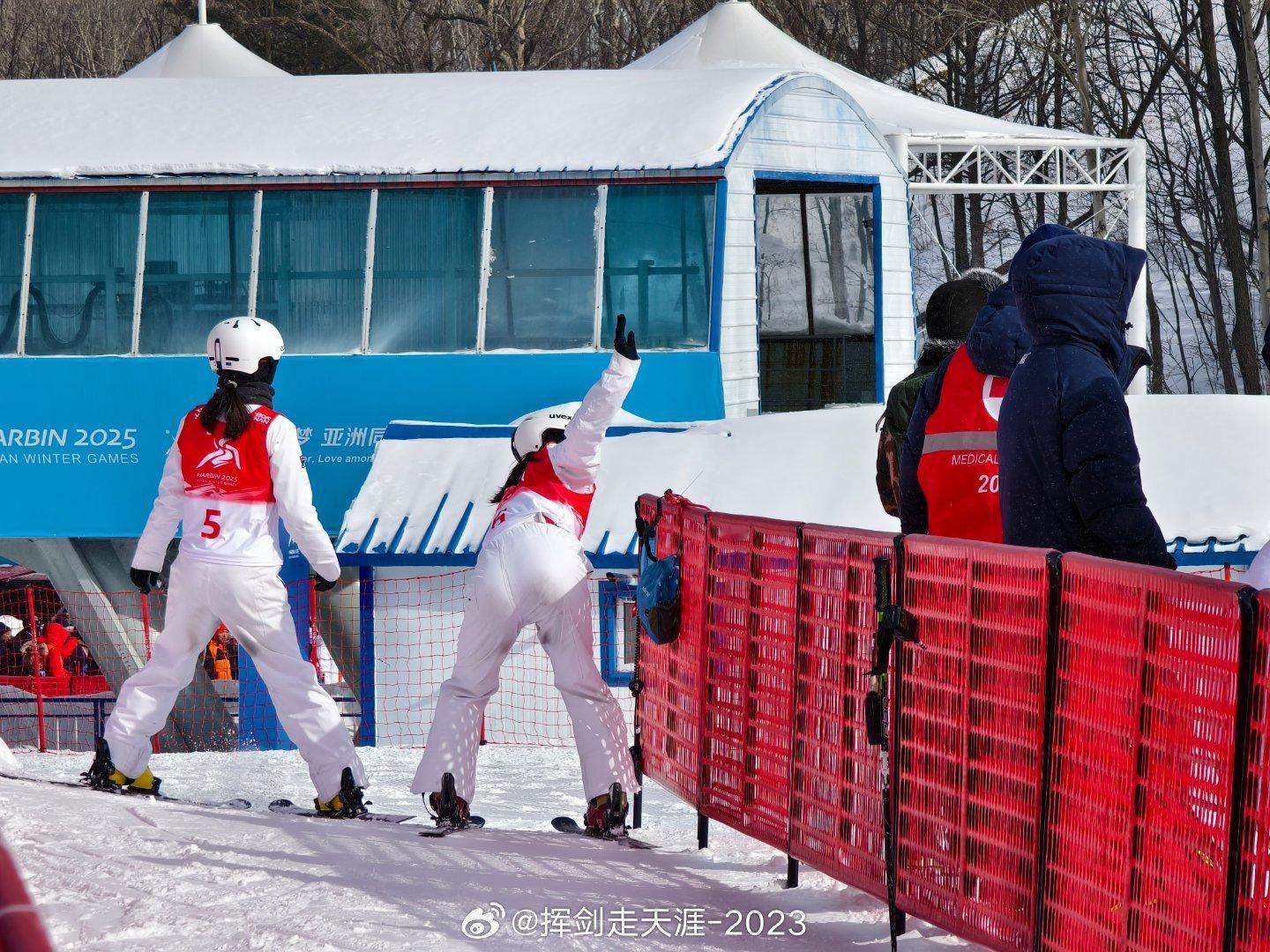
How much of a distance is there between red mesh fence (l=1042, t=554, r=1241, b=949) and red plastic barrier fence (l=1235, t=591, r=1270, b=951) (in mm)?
39

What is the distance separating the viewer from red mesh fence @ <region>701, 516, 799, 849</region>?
4.89 metres

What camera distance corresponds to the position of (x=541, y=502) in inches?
239

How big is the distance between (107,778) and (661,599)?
2357 millimetres

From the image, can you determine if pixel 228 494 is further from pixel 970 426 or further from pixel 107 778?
pixel 970 426

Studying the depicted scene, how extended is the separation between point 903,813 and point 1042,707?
73 cm

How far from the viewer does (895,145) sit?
637 inches

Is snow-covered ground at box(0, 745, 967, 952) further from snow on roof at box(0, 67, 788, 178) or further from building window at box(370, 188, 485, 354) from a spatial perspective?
snow on roof at box(0, 67, 788, 178)

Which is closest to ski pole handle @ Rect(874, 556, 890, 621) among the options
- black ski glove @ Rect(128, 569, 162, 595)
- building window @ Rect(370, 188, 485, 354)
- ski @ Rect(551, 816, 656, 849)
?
ski @ Rect(551, 816, 656, 849)

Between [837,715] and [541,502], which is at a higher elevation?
[541,502]

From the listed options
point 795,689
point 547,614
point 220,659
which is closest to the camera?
point 795,689

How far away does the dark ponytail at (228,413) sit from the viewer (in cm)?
650

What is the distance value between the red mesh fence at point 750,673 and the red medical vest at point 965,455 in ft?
1.49

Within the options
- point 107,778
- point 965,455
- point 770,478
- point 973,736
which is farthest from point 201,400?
point 973,736

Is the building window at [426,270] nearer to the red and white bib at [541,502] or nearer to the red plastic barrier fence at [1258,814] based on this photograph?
the red and white bib at [541,502]
